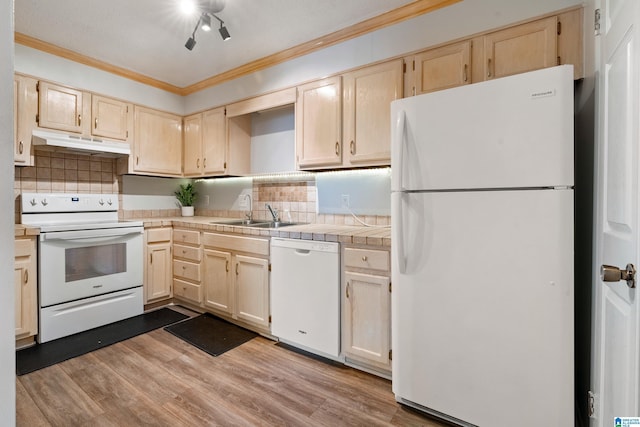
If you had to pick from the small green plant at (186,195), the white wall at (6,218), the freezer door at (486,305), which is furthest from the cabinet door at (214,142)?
the white wall at (6,218)

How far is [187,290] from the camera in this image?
3080mm

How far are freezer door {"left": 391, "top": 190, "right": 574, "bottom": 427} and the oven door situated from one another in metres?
2.51

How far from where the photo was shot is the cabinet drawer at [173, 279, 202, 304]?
2973mm

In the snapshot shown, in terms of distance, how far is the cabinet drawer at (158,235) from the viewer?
3066mm

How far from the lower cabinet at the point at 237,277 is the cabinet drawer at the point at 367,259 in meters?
0.72

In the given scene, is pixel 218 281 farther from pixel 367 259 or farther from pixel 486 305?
pixel 486 305

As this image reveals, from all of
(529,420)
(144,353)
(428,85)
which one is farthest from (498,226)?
(144,353)

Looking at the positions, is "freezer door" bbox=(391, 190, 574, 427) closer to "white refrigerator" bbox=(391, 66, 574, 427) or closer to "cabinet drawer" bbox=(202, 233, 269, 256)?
"white refrigerator" bbox=(391, 66, 574, 427)

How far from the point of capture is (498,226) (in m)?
1.33

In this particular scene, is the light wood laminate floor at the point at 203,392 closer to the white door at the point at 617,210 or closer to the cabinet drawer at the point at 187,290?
the cabinet drawer at the point at 187,290

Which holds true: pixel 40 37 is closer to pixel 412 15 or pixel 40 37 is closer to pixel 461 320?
pixel 412 15

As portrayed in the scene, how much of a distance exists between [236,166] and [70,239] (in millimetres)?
1523

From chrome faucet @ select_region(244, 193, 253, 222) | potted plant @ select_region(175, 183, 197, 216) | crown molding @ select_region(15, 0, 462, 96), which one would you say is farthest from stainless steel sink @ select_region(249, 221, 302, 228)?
crown molding @ select_region(15, 0, 462, 96)

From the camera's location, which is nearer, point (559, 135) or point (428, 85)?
point (559, 135)
